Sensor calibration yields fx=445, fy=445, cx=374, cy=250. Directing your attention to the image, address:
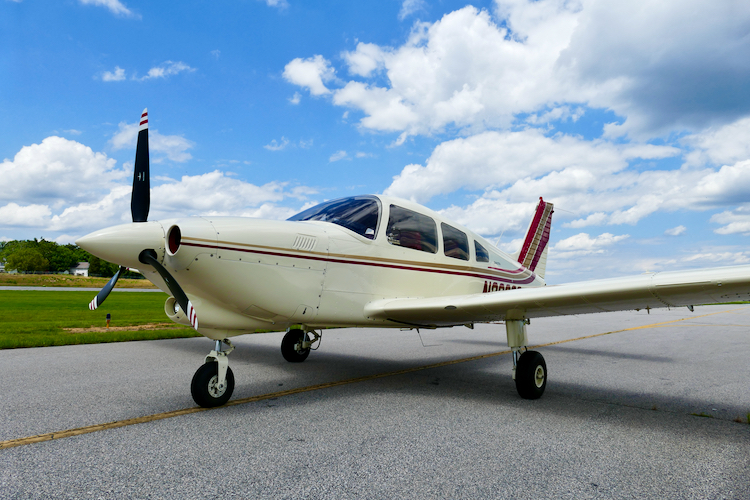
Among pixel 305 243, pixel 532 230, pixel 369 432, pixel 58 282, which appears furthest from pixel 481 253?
pixel 58 282

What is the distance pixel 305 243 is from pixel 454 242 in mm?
2605

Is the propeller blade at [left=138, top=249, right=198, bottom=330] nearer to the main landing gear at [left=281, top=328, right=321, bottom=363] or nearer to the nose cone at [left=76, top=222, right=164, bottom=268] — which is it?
the nose cone at [left=76, top=222, right=164, bottom=268]

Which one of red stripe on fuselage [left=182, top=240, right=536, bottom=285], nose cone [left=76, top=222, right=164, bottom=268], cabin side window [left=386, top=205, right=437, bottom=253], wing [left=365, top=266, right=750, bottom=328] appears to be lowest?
wing [left=365, top=266, right=750, bottom=328]

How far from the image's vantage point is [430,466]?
2957mm

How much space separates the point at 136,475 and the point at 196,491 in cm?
49

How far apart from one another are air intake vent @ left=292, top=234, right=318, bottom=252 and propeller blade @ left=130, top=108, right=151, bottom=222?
5.21ft

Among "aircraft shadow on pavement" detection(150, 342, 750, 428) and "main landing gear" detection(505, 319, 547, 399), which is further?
"main landing gear" detection(505, 319, 547, 399)

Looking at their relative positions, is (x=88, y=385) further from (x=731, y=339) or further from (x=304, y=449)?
(x=731, y=339)

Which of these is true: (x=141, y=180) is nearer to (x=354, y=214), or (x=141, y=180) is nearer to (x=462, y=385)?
(x=354, y=214)

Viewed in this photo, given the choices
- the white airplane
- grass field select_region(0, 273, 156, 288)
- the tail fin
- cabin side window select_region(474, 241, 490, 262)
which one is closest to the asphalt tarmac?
the white airplane

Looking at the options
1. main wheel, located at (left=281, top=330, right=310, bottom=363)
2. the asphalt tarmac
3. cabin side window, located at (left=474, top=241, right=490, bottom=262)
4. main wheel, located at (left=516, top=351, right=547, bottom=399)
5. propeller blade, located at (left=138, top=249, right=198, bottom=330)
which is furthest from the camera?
main wheel, located at (left=281, top=330, right=310, bottom=363)

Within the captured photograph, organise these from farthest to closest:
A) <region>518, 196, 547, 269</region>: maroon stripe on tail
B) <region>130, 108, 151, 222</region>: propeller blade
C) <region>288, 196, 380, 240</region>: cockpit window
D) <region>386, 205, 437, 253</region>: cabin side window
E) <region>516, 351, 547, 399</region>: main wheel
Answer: <region>518, 196, 547, 269</region>: maroon stripe on tail < <region>386, 205, 437, 253</region>: cabin side window < <region>288, 196, 380, 240</region>: cockpit window < <region>516, 351, 547, 399</region>: main wheel < <region>130, 108, 151, 222</region>: propeller blade

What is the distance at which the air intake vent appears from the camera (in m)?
4.64

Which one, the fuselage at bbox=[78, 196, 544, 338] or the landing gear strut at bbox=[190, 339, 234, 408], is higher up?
the fuselage at bbox=[78, 196, 544, 338]
